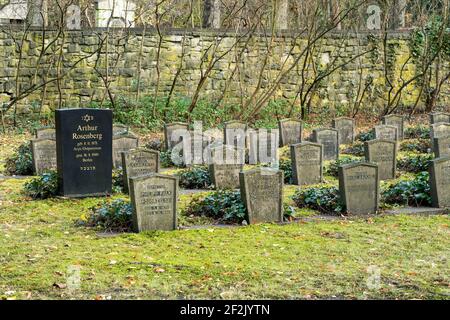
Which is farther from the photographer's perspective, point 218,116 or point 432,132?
point 218,116

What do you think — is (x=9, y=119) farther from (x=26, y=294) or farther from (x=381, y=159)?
(x=26, y=294)

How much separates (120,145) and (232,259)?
6.31 metres

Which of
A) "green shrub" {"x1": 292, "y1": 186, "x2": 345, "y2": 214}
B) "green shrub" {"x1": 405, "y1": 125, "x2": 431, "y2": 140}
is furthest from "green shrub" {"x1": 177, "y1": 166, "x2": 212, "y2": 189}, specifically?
"green shrub" {"x1": 405, "y1": 125, "x2": 431, "y2": 140}

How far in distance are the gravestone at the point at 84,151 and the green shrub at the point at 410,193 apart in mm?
3941

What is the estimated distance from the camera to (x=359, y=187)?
982cm

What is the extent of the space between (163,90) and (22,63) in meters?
3.66

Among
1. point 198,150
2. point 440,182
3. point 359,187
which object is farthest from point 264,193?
point 198,150

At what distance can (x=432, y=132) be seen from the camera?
16.0m

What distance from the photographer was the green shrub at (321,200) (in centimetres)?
990

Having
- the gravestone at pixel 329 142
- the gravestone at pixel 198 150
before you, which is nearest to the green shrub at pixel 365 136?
the gravestone at pixel 329 142

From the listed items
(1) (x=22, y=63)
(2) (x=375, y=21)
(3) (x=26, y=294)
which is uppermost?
(2) (x=375, y=21)

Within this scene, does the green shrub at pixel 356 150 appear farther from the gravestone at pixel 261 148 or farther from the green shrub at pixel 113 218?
the green shrub at pixel 113 218

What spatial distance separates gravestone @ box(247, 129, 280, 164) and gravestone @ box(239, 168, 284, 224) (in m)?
4.40

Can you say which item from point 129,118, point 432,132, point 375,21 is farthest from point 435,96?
point 129,118
